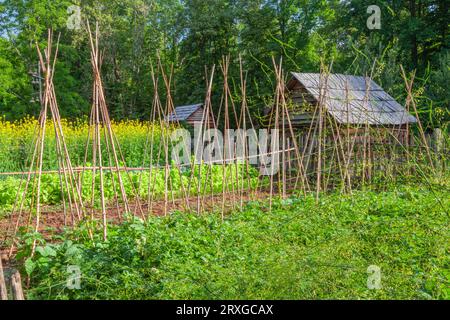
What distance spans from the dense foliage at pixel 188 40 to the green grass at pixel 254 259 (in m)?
15.0

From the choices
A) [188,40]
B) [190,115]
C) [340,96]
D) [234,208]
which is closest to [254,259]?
[234,208]

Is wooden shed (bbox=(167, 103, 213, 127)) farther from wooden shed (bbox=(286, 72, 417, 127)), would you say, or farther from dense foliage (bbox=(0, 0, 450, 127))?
dense foliage (bbox=(0, 0, 450, 127))

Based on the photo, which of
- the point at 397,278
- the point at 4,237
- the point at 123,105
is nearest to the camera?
the point at 397,278

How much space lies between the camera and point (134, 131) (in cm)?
1292

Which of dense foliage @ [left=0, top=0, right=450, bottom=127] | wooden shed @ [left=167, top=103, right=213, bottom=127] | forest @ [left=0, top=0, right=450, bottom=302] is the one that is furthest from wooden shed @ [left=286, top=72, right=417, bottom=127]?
dense foliage @ [left=0, top=0, right=450, bottom=127]

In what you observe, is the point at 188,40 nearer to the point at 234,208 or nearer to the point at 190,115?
the point at 190,115

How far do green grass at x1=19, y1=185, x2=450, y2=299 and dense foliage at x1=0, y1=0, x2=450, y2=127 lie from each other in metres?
15.0

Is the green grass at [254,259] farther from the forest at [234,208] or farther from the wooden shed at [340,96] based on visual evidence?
the wooden shed at [340,96]

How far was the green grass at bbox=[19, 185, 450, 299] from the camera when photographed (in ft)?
10.5

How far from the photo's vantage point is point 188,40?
77.4ft

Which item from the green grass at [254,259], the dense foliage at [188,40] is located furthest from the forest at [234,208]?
the dense foliage at [188,40]

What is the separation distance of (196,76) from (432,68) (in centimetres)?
1089
